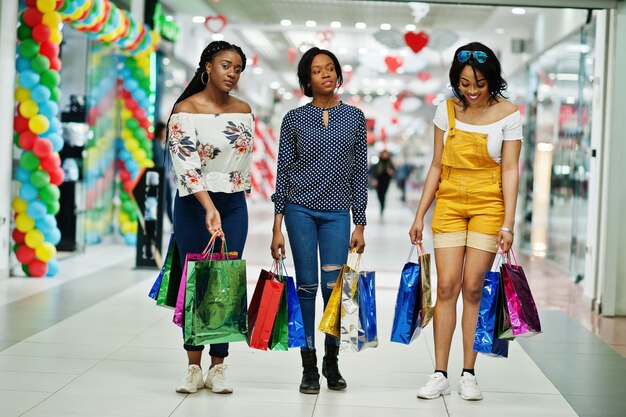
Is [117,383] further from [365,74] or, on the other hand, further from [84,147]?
[365,74]

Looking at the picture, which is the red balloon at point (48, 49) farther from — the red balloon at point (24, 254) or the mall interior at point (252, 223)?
the red balloon at point (24, 254)

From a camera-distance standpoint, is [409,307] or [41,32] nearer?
[409,307]

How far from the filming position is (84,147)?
10.0 metres

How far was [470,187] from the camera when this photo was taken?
389cm

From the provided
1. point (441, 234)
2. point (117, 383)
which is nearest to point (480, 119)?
point (441, 234)

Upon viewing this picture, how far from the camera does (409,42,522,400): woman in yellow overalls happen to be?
3.88 meters

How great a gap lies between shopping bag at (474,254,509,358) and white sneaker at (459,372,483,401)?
7.0 inches

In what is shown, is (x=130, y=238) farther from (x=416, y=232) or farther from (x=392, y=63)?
(x=416, y=232)

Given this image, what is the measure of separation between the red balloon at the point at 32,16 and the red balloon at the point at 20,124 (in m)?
0.75

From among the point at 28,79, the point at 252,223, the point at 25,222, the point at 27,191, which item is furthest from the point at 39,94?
the point at 252,223

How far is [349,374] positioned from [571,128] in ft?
21.1

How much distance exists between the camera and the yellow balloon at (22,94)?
7.60 meters

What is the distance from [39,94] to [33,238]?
1.15 metres

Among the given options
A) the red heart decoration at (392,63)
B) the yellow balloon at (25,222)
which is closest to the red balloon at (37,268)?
A: the yellow balloon at (25,222)
